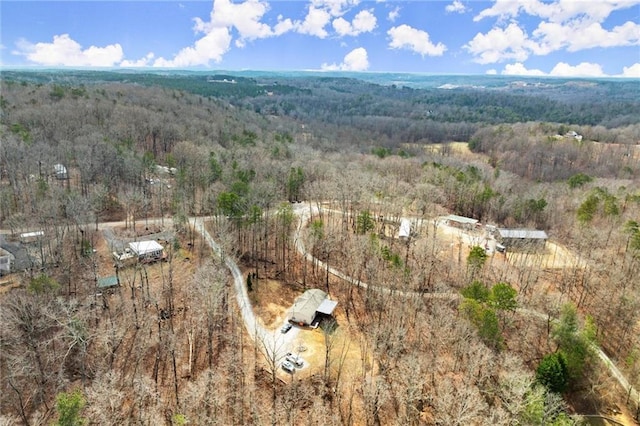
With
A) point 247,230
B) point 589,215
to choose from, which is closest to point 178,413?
point 247,230

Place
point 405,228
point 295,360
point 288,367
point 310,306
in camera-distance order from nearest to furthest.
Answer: point 288,367 → point 295,360 → point 310,306 → point 405,228

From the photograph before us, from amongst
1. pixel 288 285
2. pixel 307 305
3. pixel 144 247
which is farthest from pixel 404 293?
pixel 144 247

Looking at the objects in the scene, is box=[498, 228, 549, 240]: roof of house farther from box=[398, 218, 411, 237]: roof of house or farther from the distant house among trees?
the distant house among trees

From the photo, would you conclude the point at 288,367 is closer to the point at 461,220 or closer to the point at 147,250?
the point at 147,250

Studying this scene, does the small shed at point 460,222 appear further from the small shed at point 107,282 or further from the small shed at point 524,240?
the small shed at point 107,282

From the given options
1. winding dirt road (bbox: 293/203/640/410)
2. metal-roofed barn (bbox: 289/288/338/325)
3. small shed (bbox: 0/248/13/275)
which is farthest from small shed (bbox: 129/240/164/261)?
metal-roofed barn (bbox: 289/288/338/325)

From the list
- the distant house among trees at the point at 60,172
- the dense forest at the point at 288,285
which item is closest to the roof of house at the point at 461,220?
the dense forest at the point at 288,285
